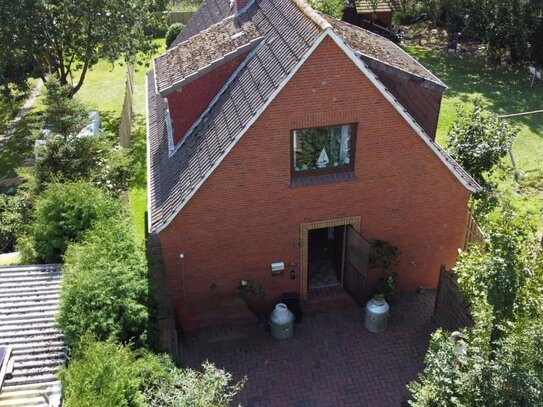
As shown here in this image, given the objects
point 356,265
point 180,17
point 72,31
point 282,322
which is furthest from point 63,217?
point 180,17

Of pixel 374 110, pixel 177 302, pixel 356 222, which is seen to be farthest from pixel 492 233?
pixel 177 302

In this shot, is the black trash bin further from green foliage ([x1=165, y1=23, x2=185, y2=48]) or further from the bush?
green foliage ([x1=165, y1=23, x2=185, y2=48])

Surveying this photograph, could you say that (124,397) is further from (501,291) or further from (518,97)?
(518,97)

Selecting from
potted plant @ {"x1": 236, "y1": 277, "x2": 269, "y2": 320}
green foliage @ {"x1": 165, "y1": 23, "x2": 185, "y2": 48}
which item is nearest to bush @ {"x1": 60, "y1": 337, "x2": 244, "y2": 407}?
potted plant @ {"x1": 236, "y1": 277, "x2": 269, "y2": 320}

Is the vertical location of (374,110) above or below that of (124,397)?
above

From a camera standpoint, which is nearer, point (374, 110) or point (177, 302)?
point (374, 110)

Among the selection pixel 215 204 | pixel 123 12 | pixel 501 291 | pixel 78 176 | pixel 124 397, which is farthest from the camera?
pixel 123 12

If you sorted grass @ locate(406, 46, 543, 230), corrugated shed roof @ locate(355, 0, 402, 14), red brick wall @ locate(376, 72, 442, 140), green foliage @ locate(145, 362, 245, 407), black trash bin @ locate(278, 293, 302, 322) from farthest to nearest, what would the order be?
corrugated shed roof @ locate(355, 0, 402, 14)
grass @ locate(406, 46, 543, 230)
black trash bin @ locate(278, 293, 302, 322)
red brick wall @ locate(376, 72, 442, 140)
green foliage @ locate(145, 362, 245, 407)

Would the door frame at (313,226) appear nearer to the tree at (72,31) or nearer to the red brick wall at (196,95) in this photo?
the red brick wall at (196,95)
